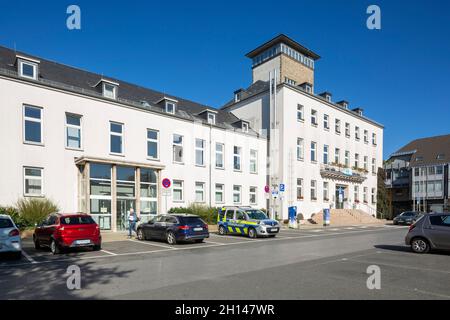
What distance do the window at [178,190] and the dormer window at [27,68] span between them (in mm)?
12024

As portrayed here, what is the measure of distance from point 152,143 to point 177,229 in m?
11.9

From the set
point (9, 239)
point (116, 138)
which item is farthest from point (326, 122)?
point (9, 239)

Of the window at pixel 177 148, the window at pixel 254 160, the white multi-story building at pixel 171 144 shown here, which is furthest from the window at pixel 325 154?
the window at pixel 177 148

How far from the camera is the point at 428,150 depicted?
61375 mm

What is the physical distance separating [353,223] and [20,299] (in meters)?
35.6

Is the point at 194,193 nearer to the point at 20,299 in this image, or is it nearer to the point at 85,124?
the point at 85,124

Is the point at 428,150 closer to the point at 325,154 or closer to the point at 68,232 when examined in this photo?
the point at 325,154

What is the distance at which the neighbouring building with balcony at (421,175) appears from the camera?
55.5 metres

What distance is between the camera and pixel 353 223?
37.2 m

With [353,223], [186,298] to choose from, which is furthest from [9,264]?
[353,223]

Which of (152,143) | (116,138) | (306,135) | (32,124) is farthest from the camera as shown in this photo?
(306,135)

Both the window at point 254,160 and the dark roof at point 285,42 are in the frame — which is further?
the dark roof at point 285,42

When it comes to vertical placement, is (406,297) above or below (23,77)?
below

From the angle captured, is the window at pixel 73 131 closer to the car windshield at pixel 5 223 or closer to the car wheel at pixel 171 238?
the car wheel at pixel 171 238
